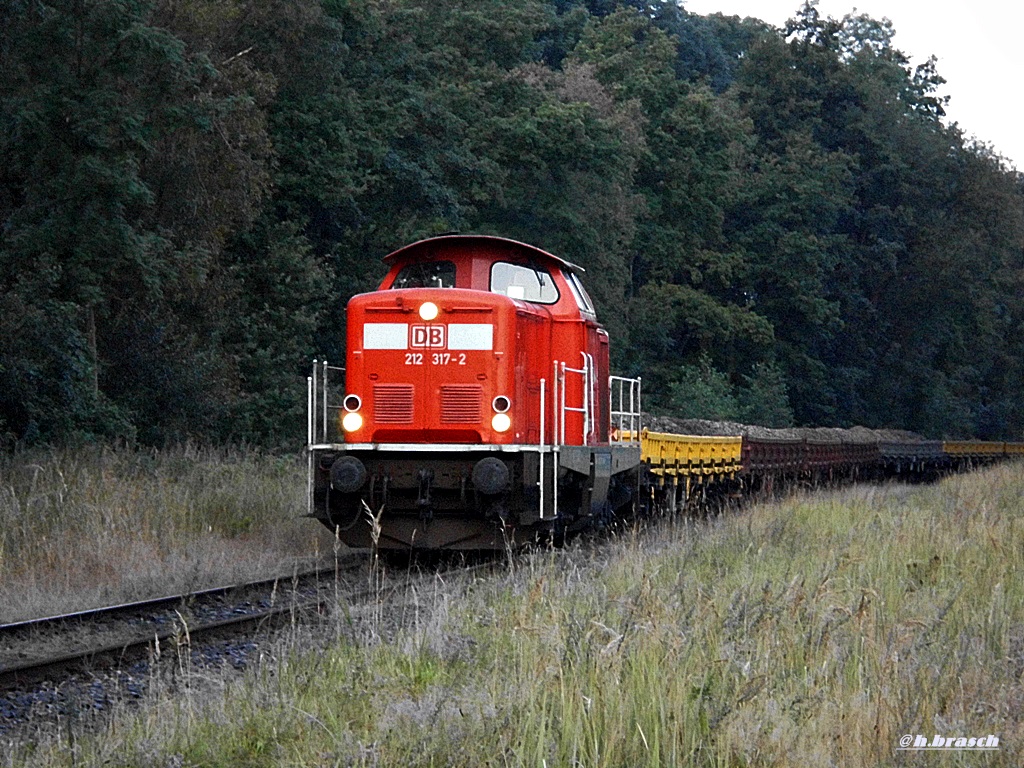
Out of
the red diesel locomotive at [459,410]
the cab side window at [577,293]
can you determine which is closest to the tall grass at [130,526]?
the red diesel locomotive at [459,410]

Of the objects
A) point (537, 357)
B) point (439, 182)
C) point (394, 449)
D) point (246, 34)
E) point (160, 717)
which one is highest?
point (246, 34)

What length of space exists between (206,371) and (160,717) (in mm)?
18727

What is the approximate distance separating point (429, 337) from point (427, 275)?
930 mm

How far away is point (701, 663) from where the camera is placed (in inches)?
223

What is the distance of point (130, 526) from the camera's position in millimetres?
12422

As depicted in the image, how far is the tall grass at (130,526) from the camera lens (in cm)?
1070

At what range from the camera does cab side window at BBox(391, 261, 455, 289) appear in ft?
41.6

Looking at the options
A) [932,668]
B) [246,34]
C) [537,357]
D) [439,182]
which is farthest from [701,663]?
[439,182]

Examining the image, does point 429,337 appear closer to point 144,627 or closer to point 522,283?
point 522,283

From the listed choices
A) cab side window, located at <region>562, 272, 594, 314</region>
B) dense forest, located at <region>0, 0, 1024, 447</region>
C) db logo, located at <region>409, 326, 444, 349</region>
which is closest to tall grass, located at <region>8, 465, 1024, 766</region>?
db logo, located at <region>409, 326, 444, 349</region>

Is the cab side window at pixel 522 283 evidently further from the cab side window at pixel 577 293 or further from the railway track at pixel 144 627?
the railway track at pixel 144 627

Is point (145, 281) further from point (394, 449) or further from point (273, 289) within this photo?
point (394, 449)

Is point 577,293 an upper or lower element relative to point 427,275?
lower

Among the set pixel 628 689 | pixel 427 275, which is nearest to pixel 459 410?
pixel 427 275
